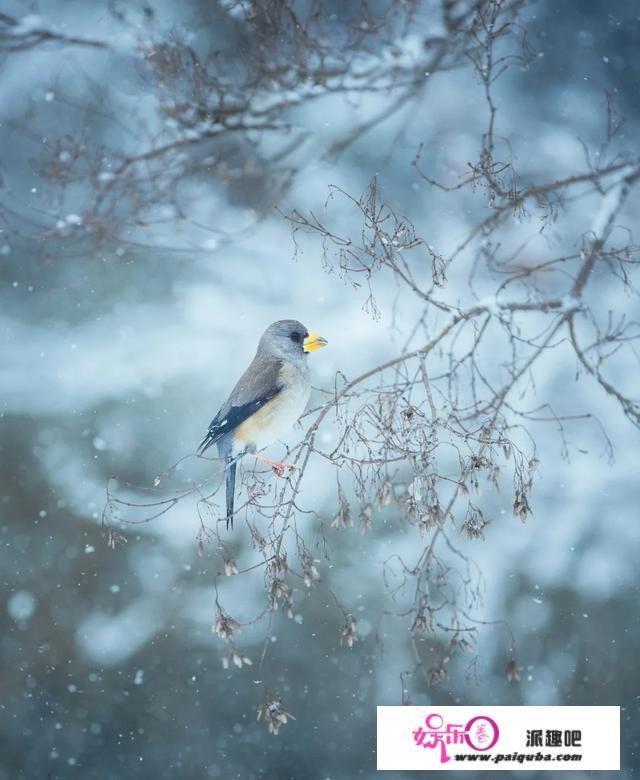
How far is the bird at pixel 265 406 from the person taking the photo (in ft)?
7.51

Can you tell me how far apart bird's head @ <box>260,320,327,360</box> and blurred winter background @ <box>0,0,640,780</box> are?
23.8 inches

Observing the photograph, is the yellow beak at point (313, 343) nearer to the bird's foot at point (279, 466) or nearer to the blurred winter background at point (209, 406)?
the bird's foot at point (279, 466)

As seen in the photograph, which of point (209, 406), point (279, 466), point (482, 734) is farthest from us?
point (209, 406)

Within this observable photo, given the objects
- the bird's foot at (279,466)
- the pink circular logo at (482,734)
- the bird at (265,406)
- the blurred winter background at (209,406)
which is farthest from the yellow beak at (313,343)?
the pink circular logo at (482,734)

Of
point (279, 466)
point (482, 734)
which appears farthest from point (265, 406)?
Answer: point (482, 734)

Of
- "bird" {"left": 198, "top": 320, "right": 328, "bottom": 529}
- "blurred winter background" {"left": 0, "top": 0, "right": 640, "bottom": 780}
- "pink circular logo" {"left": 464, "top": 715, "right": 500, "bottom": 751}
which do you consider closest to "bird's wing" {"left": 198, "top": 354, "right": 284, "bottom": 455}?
"bird" {"left": 198, "top": 320, "right": 328, "bottom": 529}

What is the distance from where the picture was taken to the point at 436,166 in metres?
3.24

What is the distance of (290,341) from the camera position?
2385 millimetres

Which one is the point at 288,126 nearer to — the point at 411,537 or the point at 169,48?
the point at 169,48

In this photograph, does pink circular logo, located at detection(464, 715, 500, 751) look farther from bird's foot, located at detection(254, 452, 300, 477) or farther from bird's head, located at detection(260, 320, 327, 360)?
bird's head, located at detection(260, 320, 327, 360)

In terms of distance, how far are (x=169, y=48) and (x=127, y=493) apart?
5.96 ft

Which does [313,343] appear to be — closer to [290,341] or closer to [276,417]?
[290,341]

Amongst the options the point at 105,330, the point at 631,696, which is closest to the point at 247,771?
the point at 631,696

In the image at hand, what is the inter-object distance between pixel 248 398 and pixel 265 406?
6cm
